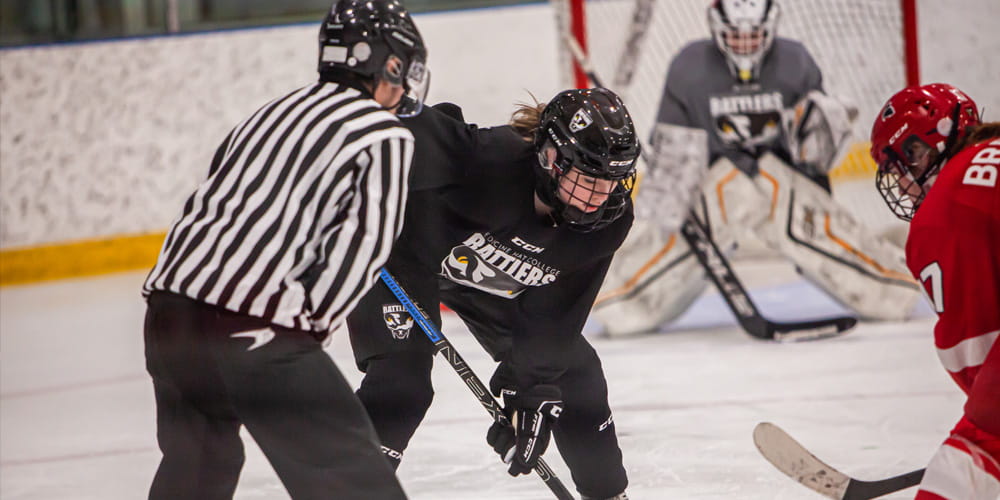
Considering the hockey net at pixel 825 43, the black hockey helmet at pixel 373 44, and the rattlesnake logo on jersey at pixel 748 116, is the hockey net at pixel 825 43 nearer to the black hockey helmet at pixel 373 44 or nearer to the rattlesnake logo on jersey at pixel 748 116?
the rattlesnake logo on jersey at pixel 748 116

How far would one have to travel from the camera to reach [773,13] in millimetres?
3959

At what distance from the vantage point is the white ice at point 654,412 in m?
2.47

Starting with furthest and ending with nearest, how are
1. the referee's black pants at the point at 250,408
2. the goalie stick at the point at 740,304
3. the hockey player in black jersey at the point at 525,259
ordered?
the goalie stick at the point at 740,304 → the hockey player in black jersey at the point at 525,259 → the referee's black pants at the point at 250,408

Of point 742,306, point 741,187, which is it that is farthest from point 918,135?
point 741,187

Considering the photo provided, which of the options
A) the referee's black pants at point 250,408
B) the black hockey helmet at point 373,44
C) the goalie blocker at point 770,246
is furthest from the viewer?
the goalie blocker at point 770,246

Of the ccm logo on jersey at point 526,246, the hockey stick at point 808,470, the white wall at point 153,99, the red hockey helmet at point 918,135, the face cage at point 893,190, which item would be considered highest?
the red hockey helmet at point 918,135

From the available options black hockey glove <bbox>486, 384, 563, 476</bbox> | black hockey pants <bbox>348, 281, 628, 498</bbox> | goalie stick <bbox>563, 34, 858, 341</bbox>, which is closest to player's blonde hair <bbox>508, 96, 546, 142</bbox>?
black hockey pants <bbox>348, 281, 628, 498</bbox>

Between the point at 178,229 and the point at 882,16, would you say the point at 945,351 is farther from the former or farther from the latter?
the point at 882,16

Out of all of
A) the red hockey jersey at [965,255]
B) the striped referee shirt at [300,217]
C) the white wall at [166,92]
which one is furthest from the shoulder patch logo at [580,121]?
the white wall at [166,92]

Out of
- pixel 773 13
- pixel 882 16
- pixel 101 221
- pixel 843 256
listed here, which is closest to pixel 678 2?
pixel 882 16

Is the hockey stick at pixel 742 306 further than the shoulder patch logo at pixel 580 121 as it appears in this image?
Yes

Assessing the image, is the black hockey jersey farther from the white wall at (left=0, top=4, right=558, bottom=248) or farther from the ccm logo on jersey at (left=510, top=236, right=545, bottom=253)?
the white wall at (left=0, top=4, right=558, bottom=248)

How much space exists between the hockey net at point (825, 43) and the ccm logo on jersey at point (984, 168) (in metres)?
2.85

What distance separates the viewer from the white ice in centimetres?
247
